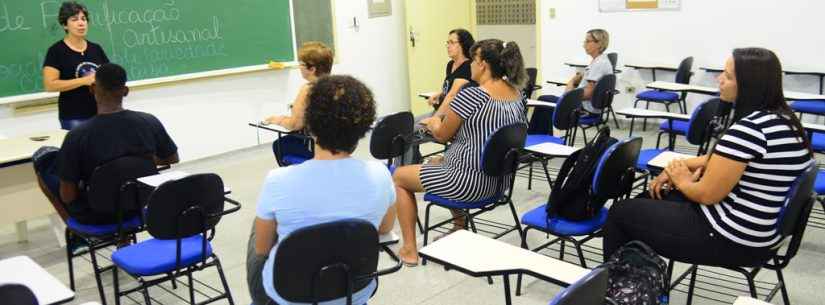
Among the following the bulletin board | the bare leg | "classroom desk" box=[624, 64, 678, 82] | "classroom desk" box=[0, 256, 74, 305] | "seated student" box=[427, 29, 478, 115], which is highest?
the bulletin board

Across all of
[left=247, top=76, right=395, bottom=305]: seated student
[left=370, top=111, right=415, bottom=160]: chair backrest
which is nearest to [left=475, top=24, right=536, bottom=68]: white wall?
[left=370, top=111, right=415, bottom=160]: chair backrest

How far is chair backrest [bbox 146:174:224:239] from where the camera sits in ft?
8.16

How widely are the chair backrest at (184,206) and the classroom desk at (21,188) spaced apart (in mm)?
1542

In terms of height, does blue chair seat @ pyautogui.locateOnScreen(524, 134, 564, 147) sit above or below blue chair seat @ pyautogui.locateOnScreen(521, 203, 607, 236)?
above

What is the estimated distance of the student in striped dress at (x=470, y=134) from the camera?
10.8ft

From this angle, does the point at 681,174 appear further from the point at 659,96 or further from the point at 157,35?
the point at 157,35

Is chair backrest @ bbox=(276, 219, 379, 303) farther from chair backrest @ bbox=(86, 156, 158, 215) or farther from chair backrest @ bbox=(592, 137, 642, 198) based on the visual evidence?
chair backrest @ bbox=(86, 156, 158, 215)

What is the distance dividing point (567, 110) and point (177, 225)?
2.85 metres

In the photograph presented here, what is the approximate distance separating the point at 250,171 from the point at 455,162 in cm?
278

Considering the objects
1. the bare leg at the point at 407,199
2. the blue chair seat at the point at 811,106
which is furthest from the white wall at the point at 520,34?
the bare leg at the point at 407,199

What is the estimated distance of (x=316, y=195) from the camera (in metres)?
1.92

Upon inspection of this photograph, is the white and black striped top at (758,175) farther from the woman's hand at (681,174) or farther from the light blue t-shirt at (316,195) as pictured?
the light blue t-shirt at (316,195)

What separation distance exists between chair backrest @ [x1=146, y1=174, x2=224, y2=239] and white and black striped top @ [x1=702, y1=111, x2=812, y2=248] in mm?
1812

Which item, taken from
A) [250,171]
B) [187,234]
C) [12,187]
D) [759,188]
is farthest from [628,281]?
[250,171]
